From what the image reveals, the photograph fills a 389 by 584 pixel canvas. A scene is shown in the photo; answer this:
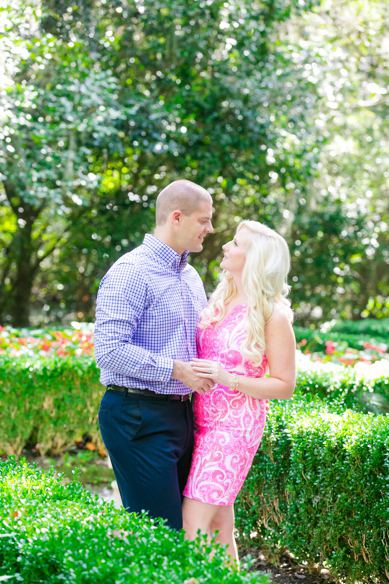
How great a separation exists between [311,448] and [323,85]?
28.8 feet

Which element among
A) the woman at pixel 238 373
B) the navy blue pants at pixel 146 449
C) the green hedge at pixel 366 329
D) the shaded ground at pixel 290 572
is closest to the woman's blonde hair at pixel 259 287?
the woman at pixel 238 373

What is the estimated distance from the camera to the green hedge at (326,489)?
3178mm

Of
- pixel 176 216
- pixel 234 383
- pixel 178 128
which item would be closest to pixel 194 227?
pixel 176 216

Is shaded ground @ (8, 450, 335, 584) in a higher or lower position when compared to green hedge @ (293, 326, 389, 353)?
lower

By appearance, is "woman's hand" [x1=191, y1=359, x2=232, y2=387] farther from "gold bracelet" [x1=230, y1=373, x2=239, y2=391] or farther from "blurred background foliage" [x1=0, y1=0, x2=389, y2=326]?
"blurred background foliage" [x1=0, y1=0, x2=389, y2=326]

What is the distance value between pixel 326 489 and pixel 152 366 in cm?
140

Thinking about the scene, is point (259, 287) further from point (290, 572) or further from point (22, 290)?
point (22, 290)

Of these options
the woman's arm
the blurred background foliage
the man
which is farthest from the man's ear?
the blurred background foliage

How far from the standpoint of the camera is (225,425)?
2.75 meters

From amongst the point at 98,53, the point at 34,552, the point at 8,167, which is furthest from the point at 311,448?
the point at 98,53

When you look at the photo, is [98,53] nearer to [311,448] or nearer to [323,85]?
[323,85]

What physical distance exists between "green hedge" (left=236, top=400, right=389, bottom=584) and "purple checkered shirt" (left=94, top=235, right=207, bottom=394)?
1.01 metres

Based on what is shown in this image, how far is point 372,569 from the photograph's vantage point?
10.7 feet

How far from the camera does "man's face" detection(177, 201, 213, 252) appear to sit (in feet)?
9.21
